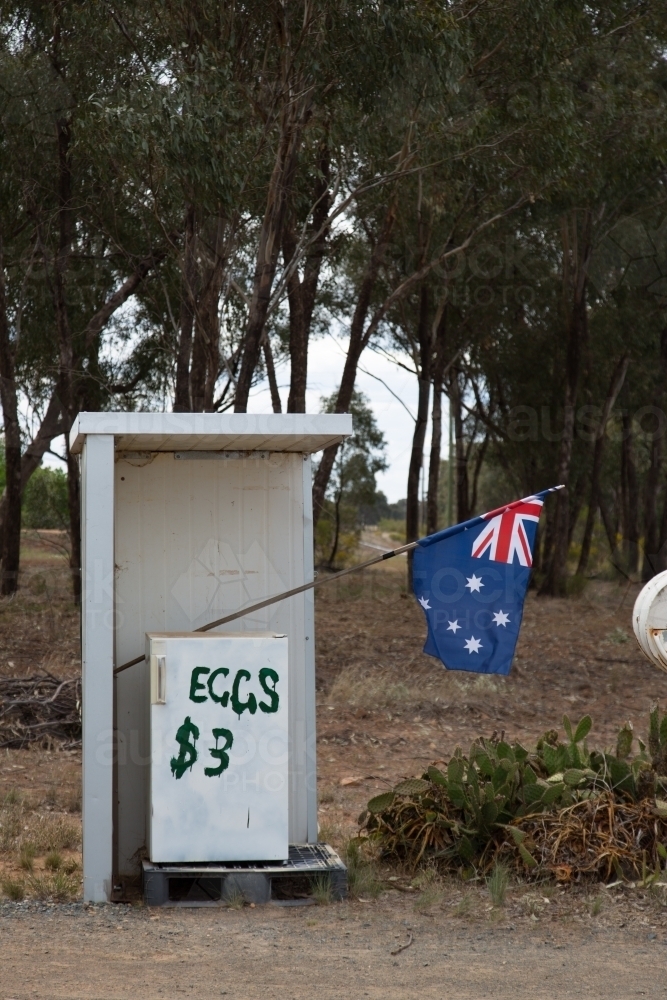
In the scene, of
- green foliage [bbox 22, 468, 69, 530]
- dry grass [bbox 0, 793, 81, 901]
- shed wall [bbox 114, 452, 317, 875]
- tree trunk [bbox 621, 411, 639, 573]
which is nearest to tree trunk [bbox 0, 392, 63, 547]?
green foliage [bbox 22, 468, 69, 530]

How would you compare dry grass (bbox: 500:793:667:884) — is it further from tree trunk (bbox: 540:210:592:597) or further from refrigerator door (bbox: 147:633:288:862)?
tree trunk (bbox: 540:210:592:597)

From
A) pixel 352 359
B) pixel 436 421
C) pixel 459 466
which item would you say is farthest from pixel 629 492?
pixel 352 359

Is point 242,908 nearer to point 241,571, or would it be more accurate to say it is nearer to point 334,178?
point 241,571

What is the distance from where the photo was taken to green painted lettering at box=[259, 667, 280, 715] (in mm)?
5570

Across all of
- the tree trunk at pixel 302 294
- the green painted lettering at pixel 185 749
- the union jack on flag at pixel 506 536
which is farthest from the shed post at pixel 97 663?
the tree trunk at pixel 302 294

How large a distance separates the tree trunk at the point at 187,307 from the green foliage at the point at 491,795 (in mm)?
9236

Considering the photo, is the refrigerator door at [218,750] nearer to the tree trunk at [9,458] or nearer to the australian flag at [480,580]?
the australian flag at [480,580]

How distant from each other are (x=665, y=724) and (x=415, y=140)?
1115cm

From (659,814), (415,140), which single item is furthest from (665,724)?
(415,140)

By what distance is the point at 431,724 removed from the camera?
39.5 feet

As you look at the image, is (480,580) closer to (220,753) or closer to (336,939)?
(220,753)

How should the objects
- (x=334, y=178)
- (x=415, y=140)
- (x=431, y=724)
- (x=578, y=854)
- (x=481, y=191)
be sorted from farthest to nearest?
(x=481, y=191), (x=334, y=178), (x=415, y=140), (x=431, y=724), (x=578, y=854)

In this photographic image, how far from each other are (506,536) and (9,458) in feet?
55.2

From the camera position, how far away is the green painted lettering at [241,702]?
5.54m
